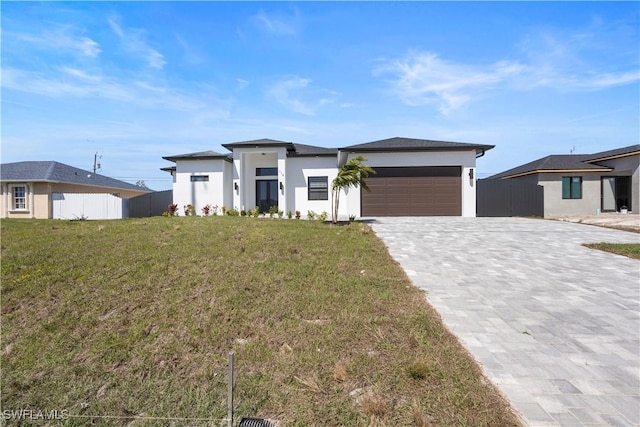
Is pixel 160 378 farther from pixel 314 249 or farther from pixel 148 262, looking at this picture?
pixel 314 249

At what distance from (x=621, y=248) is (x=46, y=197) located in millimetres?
29308

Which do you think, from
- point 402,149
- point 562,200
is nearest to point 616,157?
point 562,200

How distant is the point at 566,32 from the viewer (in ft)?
28.9

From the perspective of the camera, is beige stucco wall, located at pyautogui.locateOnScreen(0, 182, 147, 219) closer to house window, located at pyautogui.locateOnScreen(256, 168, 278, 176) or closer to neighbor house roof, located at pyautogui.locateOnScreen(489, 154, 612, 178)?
house window, located at pyautogui.locateOnScreen(256, 168, 278, 176)

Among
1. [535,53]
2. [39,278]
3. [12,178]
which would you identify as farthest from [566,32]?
[12,178]

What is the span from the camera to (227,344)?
12.1ft

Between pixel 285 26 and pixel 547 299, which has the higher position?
pixel 285 26

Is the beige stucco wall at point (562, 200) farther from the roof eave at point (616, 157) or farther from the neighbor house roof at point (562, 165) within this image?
the roof eave at point (616, 157)

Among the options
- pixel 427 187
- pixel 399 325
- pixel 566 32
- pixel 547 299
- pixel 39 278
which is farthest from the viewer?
pixel 427 187

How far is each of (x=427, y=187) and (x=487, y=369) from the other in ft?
49.0

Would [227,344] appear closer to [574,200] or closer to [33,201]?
[574,200]

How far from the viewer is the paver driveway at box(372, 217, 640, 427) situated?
8.90ft

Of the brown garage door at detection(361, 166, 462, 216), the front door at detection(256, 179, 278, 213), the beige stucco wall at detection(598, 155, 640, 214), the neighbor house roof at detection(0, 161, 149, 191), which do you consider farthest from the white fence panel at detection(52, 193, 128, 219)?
the beige stucco wall at detection(598, 155, 640, 214)

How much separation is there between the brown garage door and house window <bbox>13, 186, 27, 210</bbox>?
22.4m
